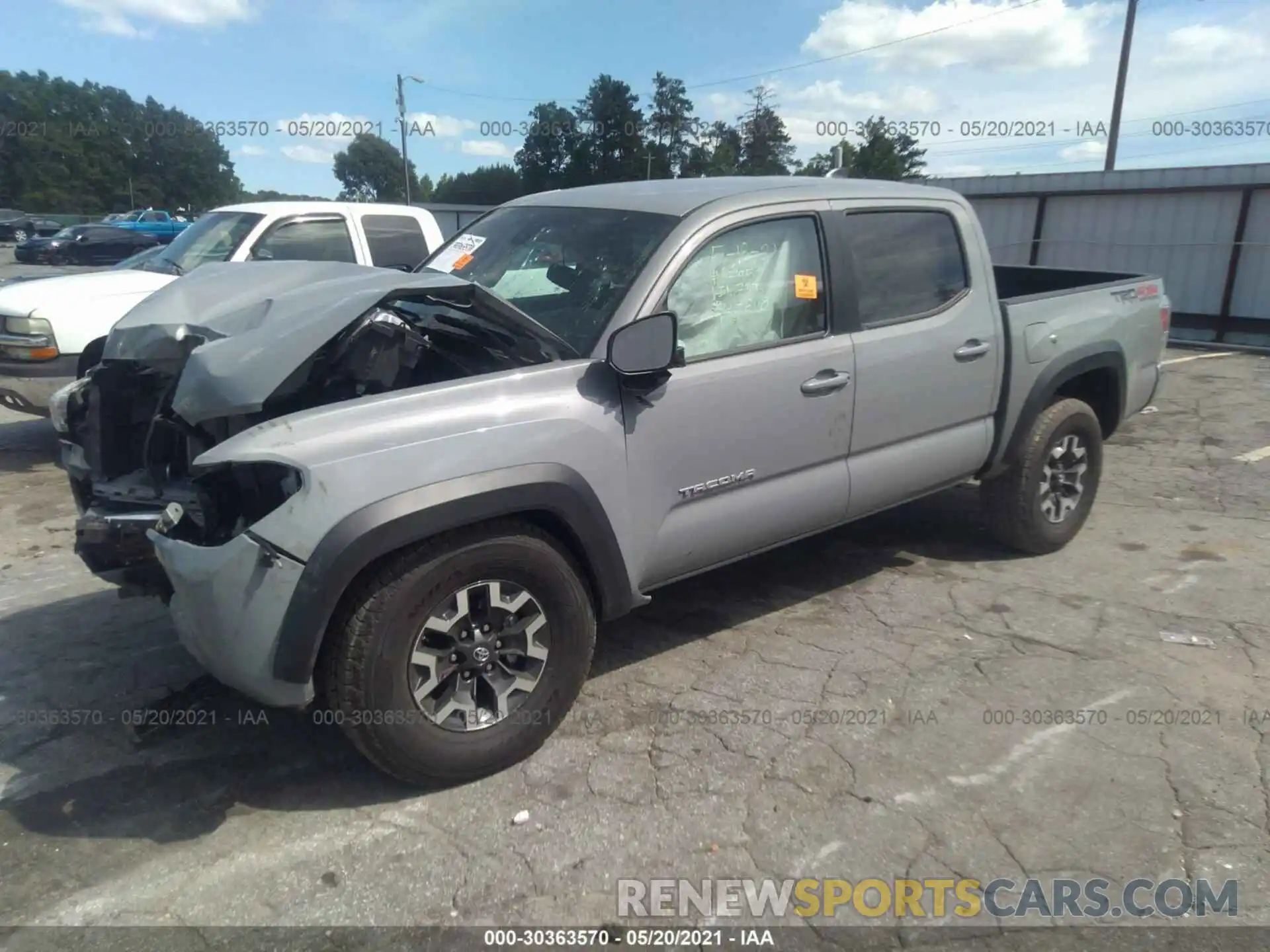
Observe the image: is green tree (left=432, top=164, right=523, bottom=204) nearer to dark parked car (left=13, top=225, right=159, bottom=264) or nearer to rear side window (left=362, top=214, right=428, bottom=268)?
dark parked car (left=13, top=225, right=159, bottom=264)

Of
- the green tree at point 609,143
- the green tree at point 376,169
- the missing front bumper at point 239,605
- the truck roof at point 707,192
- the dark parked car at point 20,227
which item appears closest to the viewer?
the missing front bumper at point 239,605

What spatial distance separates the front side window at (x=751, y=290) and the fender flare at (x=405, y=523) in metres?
0.81

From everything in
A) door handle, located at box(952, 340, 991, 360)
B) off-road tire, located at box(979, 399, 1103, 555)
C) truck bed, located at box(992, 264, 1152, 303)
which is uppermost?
truck bed, located at box(992, 264, 1152, 303)

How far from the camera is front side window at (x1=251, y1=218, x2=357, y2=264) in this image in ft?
23.1

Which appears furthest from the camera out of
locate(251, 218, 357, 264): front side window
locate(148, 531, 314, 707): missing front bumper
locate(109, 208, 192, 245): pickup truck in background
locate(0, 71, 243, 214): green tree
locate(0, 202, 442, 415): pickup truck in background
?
locate(0, 71, 243, 214): green tree

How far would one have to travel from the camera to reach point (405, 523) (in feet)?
8.94

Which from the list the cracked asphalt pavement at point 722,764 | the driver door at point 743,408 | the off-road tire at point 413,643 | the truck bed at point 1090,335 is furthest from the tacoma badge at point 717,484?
the truck bed at point 1090,335

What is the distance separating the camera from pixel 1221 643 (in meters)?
4.13

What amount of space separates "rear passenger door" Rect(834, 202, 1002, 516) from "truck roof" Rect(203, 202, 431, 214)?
16.0 ft

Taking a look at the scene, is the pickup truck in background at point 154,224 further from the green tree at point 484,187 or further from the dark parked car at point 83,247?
the green tree at point 484,187

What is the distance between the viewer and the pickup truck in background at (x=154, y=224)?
33875 millimetres

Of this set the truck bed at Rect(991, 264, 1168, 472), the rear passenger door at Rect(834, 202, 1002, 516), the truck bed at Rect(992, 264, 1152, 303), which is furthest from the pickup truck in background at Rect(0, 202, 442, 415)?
the truck bed at Rect(992, 264, 1152, 303)

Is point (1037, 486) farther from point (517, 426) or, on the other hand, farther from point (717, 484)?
point (517, 426)

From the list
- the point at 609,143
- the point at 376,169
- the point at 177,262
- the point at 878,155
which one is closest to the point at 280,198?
the point at 177,262
